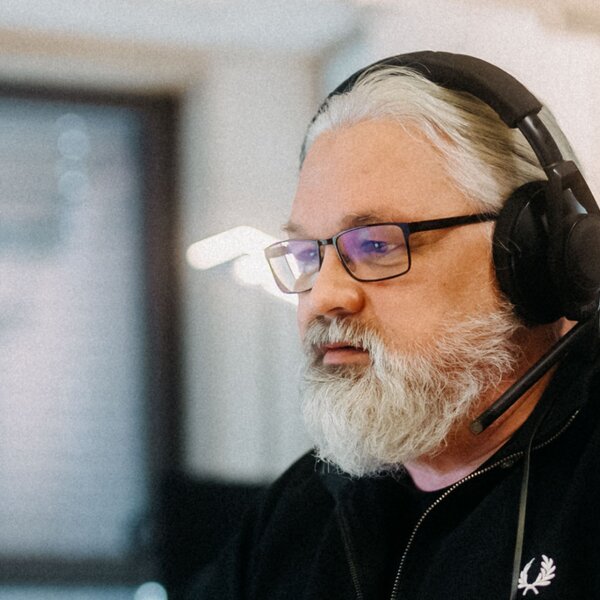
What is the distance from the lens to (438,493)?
118 cm

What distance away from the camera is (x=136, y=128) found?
1252 millimetres

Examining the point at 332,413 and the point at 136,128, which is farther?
the point at 136,128

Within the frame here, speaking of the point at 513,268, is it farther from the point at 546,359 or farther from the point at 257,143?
the point at 257,143

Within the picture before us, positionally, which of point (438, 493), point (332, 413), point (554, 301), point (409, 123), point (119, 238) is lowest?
point (438, 493)

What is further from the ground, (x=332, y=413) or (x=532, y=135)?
(x=532, y=135)

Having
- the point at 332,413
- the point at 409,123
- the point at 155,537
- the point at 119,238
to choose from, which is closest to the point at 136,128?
the point at 119,238

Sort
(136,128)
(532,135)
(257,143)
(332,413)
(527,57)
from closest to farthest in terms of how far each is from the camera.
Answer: (532,135)
(332,413)
(136,128)
(257,143)
(527,57)

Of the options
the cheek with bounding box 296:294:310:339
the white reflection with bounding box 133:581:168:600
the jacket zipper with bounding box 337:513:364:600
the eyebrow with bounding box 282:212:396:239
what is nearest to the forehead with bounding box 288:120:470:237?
the eyebrow with bounding box 282:212:396:239

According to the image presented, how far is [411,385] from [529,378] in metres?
0.15

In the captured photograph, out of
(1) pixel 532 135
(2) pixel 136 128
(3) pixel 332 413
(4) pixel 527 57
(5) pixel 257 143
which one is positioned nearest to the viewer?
(1) pixel 532 135

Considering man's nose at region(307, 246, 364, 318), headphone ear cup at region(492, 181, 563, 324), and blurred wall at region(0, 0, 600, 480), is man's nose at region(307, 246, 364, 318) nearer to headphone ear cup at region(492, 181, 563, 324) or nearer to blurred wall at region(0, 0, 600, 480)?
headphone ear cup at region(492, 181, 563, 324)

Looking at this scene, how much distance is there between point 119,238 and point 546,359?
64cm

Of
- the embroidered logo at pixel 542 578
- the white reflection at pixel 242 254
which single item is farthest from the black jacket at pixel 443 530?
the white reflection at pixel 242 254

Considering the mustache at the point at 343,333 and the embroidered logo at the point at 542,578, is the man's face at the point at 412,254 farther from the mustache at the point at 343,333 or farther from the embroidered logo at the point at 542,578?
the embroidered logo at the point at 542,578
